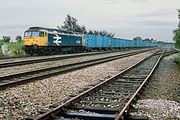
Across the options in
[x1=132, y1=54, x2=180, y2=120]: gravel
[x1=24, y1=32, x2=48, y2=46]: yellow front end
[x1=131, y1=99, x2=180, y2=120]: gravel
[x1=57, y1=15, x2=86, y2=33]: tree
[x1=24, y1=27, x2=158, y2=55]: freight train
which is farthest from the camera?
[x1=57, y1=15, x2=86, y2=33]: tree

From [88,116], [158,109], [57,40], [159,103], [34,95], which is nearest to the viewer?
[88,116]

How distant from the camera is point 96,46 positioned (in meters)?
57.0

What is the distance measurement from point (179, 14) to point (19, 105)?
76.7ft

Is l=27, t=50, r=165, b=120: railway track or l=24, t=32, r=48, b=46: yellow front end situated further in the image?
l=24, t=32, r=48, b=46: yellow front end

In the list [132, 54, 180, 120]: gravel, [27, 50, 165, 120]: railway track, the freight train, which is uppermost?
the freight train

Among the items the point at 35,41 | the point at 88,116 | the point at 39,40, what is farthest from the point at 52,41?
the point at 88,116

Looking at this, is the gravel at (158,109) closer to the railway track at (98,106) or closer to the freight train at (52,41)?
the railway track at (98,106)

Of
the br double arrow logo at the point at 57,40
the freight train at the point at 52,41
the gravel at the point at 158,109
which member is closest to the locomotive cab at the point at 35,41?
the freight train at the point at 52,41

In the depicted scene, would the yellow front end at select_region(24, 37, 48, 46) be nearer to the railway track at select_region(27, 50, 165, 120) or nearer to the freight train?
the freight train

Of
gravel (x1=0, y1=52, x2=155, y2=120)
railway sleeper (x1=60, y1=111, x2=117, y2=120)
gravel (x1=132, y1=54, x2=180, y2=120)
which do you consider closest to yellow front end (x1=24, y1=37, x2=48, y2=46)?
gravel (x1=0, y1=52, x2=155, y2=120)

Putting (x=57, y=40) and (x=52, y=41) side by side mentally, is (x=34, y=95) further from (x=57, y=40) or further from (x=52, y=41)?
(x=57, y=40)

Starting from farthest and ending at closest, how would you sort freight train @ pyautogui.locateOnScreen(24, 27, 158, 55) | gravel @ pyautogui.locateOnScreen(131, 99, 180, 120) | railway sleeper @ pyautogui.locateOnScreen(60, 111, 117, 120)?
freight train @ pyautogui.locateOnScreen(24, 27, 158, 55) < gravel @ pyautogui.locateOnScreen(131, 99, 180, 120) < railway sleeper @ pyautogui.locateOnScreen(60, 111, 117, 120)

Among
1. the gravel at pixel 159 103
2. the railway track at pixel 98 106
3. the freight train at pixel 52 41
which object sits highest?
the freight train at pixel 52 41

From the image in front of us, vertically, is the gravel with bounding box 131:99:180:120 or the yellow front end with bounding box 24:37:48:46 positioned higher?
the yellow front end with bounding box 24:37:48:46
